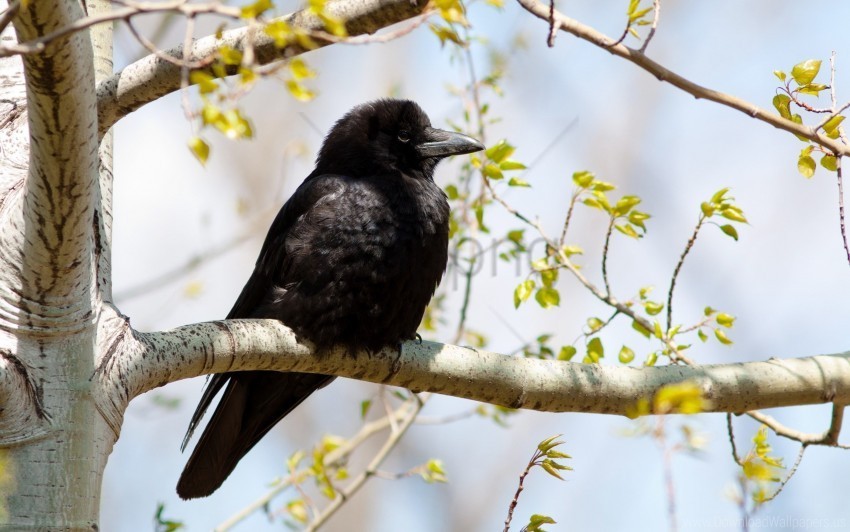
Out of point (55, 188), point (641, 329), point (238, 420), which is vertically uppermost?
point (641, 329)

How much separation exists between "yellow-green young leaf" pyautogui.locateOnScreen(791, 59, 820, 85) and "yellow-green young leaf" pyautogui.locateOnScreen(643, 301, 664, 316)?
1105 millimetres

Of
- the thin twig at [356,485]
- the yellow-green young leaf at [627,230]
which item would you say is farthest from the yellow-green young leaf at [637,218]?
the thin twig at [356,485]

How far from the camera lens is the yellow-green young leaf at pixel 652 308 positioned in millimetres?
3379

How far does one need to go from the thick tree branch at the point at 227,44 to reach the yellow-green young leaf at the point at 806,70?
1.02 m

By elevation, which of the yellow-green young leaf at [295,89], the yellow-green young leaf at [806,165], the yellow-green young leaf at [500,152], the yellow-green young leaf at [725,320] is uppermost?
the yellow-green young leaf at [500,152]

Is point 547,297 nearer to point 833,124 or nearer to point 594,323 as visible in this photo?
point 594,323

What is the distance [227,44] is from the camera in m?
2.58

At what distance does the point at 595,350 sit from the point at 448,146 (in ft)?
4.72

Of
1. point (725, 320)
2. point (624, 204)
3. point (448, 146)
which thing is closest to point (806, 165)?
point (624, 204)

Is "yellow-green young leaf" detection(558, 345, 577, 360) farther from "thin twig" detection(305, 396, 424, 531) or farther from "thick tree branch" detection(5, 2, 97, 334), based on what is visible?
"thick tree branch" detection(5, 2, 97, 334)

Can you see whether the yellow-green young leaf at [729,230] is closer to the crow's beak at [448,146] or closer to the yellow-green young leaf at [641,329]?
the yellow-green young leaf at [641,329]

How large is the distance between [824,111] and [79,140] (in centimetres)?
192

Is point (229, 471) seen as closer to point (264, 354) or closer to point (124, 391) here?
point (264, 354)

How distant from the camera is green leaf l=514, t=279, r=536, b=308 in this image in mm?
3391
